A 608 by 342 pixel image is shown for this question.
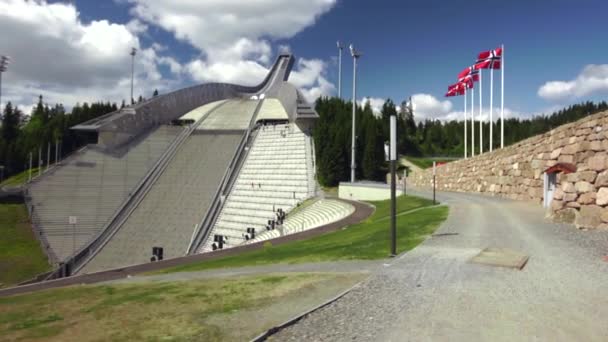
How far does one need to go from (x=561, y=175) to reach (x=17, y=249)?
38.3 m

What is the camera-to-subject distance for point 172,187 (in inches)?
1858

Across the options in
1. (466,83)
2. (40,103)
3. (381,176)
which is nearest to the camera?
(466,83)

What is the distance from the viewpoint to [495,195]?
91.6ft

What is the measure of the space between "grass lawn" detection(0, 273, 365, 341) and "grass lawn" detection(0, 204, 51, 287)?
21514 mm

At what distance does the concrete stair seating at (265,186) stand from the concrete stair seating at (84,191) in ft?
40.5

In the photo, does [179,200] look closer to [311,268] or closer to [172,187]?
[172,187]

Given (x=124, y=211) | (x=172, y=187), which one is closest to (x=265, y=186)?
(x=172, y=187)

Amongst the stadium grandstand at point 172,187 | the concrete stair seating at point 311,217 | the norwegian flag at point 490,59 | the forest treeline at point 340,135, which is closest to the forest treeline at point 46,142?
the forest treeline at point 340,135

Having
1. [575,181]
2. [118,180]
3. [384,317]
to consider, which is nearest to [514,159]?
[575,181]

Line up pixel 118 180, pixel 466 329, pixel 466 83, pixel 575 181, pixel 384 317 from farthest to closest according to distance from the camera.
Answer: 1. pixel 118 180
2. pixel 466 83
3. pixel 575 181
4. pixel 384 317
5. pixel 466 329

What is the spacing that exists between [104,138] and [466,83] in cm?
4469

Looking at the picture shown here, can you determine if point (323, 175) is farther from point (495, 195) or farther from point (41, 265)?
point (41, 265)

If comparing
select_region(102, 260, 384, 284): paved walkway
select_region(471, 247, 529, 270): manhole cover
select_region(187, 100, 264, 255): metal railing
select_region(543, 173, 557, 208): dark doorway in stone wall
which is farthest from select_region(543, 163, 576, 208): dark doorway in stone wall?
select_region(187, 100, 264, 255): metal railing

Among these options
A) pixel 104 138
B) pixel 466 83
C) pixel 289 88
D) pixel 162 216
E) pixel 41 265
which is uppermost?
pixel 289 88
